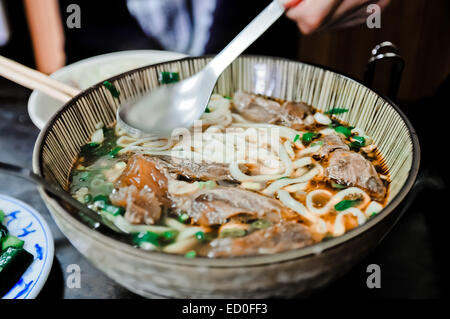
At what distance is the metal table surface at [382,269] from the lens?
4.96 ft

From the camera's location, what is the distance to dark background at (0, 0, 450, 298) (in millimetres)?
1590

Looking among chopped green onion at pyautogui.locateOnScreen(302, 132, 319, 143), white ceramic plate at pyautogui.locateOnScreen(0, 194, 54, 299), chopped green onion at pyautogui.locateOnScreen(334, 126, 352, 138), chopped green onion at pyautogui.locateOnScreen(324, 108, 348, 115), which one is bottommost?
white ceramic plate at pyautogui.locateOnScreen(0, 194, 54, 299)

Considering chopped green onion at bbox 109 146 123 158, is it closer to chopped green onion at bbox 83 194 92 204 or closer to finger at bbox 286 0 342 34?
chopped green onion at bbox 83 194 92 204

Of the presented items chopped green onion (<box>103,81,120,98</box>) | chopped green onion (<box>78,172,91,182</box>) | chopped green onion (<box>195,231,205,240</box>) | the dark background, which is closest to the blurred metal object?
the dark background

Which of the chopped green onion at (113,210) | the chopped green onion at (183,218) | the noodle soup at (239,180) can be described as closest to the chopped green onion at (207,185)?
the noodle soup at (239,180)

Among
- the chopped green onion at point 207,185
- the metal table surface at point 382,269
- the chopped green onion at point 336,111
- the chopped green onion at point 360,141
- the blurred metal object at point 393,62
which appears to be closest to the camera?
the metal table surface at point 382,269

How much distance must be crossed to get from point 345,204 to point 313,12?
1299mm

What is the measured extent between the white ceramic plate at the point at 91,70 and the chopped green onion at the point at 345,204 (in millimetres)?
1426

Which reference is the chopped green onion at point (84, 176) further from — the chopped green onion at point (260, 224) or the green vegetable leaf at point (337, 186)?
the green vegetable leaf at point (337, 186)

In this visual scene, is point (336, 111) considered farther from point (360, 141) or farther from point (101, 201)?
point (101, 201)

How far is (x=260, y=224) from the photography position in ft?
4.72

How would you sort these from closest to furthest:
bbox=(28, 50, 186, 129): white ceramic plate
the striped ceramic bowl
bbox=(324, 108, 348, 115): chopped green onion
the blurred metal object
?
1. the striped ceramic bowl
2. the blurred metal object
3. bbox=(324, 108, 348, 115): chopped green onion
4. bbox=(28, 50, 186, 129): white ceramic plate

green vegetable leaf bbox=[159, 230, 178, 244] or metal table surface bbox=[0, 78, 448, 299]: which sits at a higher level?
green vegetable leaf bbox=[159, 230, 178, 244]

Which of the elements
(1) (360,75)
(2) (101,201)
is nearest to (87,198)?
(2) (101,201)
